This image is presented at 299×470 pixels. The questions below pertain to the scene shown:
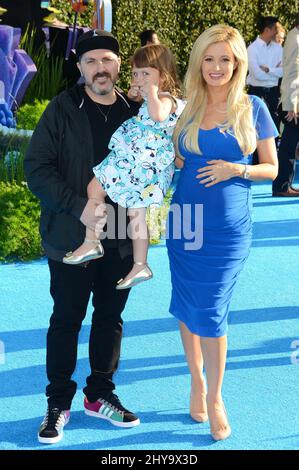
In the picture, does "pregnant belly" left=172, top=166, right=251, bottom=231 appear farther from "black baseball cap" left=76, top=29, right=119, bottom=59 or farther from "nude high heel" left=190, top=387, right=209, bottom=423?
"nude high heel" left=190, top=387, right=209, bottom=423

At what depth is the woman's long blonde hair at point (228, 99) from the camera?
3.74 metres

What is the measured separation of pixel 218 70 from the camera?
3.74m

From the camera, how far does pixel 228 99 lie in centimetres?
378

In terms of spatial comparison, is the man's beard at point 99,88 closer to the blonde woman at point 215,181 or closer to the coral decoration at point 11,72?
the blonde woman at point 215,181

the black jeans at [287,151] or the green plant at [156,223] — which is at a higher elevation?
the black jeans at [287,151]

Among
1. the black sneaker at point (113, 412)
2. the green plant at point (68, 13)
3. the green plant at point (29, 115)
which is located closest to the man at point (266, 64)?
the green plant at point (68, 13)

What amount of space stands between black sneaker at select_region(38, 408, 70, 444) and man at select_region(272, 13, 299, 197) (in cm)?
594

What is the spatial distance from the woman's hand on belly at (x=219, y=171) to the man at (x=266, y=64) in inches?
307

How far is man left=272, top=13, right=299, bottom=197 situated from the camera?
29.5ft

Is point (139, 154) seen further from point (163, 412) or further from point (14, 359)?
point (14, 359)

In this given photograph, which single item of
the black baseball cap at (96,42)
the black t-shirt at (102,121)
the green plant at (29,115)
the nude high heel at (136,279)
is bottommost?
the green plant at (29,115)

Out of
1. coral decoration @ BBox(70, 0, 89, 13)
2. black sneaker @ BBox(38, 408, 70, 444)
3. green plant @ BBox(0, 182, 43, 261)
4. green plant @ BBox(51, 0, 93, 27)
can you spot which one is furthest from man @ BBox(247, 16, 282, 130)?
black sneaker @ BBox(38, 408, 70, 444)

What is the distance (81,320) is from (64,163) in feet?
2.57
